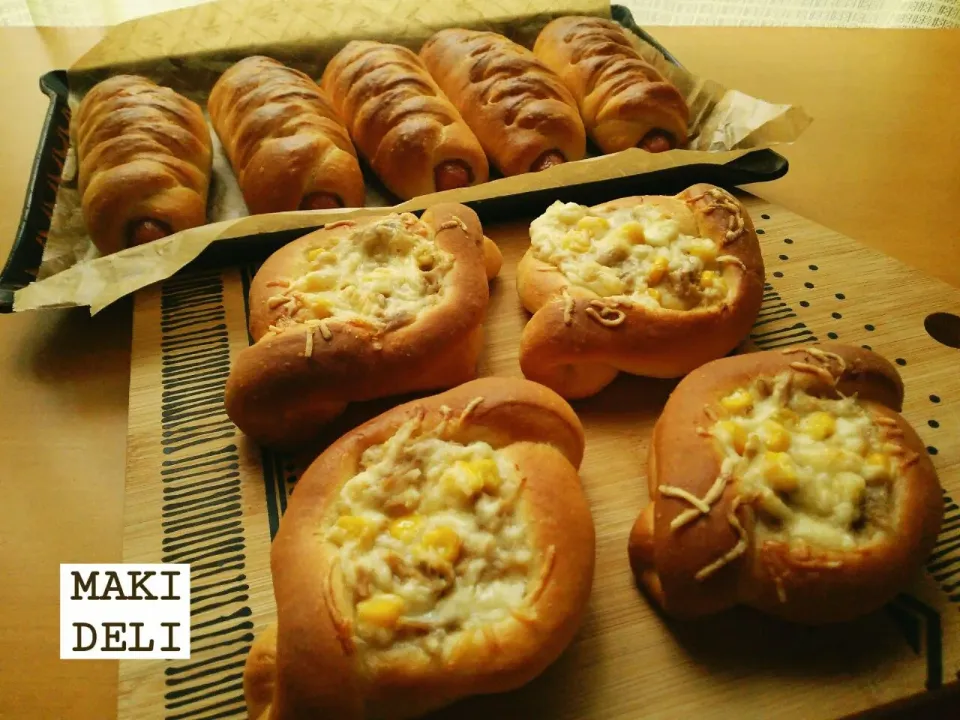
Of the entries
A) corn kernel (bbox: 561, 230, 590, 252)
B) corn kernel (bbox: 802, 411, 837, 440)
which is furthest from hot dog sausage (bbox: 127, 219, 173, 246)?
corn kernel (bbox: 802, 411, 837, 440)

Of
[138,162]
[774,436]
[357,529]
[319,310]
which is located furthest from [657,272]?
[138,162]

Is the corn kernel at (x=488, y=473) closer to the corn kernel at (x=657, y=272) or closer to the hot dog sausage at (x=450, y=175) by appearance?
the corn kernel at (x=657, y=272)

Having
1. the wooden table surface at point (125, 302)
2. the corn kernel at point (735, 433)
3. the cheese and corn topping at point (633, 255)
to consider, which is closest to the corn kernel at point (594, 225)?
the cheese and corn topping at point (633, 255)

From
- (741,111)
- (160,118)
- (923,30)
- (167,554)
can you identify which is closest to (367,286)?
(167,554)

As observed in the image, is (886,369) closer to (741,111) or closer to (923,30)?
(741,111)

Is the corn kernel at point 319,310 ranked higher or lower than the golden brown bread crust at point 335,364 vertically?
higher

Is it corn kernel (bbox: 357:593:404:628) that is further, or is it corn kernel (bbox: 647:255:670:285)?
corn kernel (bbox: 647:255:670:285)

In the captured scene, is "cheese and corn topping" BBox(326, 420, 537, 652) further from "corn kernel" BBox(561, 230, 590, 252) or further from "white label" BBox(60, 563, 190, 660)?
"corn kernel" BBox(561, 230, 590, 252)
